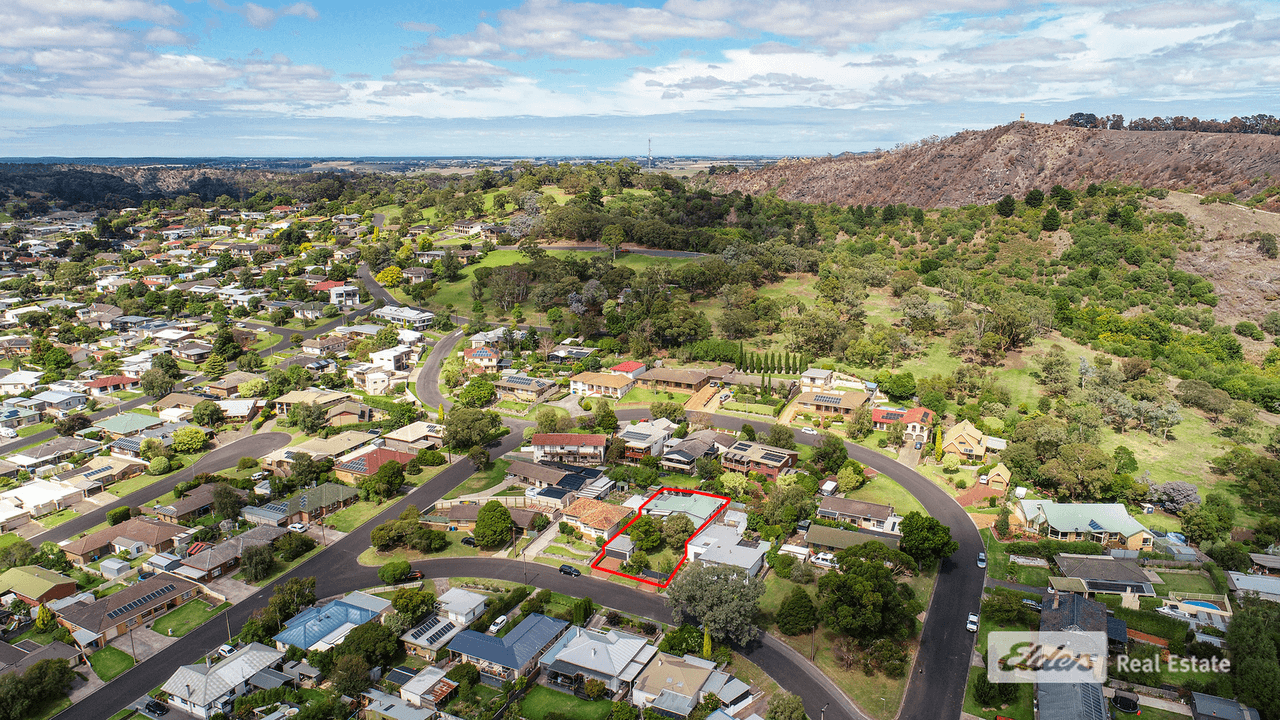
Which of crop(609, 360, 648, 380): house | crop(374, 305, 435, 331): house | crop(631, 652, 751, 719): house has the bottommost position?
crop(631, 652, 751, 719): house

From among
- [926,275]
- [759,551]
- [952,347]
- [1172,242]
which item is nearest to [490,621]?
[759,551]

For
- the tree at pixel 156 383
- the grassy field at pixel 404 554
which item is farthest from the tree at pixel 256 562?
the tree at pixel 156 383

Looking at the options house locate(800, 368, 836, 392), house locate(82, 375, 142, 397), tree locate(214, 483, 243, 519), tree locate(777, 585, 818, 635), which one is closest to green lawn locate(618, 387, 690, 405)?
house locate(800, 368, 836, 392)

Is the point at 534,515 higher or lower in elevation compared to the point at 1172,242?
lower

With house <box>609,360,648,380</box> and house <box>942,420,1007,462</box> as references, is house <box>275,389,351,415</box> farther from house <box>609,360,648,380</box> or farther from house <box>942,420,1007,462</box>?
house <box>942,420,1007,462</box>

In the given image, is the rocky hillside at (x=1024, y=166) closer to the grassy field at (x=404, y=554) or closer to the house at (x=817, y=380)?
the house at (x=817, y=380)

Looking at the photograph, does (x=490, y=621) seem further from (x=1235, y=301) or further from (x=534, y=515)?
(x=1235, y=301)

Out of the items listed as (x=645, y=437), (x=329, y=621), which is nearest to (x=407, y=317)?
(x=645, y=437)
